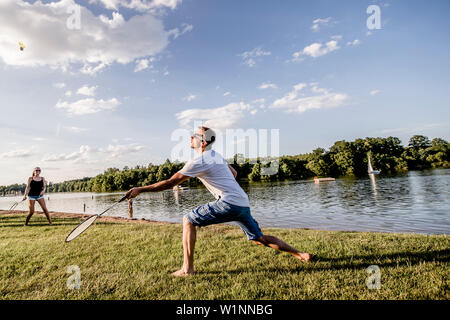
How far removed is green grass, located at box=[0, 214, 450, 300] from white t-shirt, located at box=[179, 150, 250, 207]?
1.35m

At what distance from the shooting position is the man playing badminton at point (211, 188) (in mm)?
4027

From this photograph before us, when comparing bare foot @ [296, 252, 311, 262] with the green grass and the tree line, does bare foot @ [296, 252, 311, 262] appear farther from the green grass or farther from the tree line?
the tree line

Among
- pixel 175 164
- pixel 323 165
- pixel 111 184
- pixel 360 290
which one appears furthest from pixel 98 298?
pixel 111 184

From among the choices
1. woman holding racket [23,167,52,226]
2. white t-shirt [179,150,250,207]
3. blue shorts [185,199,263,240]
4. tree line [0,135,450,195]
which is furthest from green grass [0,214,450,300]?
tree line [0,135,450,195]

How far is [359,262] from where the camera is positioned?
452 centimetres

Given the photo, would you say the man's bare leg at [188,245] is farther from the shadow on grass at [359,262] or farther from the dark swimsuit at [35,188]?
the dark swimsuit at [35,188]

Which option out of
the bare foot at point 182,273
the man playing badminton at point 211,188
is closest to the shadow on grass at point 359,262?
the bare foot at point 182,273

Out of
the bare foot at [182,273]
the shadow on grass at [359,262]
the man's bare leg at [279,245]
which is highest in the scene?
the man's bare leg at [279,245]

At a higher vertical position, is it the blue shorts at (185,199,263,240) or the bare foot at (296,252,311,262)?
the blue shorts at (185,199,263,240)

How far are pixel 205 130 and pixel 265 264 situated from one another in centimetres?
279

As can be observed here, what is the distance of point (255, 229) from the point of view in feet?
14.5

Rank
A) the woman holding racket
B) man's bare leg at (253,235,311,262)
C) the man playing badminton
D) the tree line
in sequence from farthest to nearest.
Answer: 1. the tree line
2. the woman holding racket
3. man's bare leg at (253,235,311,262)
4. the man playing badminton

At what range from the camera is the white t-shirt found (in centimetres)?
404
